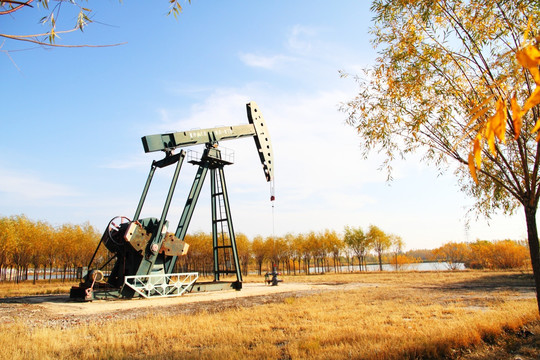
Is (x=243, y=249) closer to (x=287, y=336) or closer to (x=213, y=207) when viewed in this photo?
(x=213, y=207)

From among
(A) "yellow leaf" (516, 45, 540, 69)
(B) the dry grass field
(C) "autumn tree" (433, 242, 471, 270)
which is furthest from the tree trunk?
(C) "autumn tree" (433, 242, 471, 270)

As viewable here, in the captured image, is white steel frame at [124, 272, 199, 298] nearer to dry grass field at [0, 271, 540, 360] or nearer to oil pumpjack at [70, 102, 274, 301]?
oil pumpjack at [70, 102, 274, 301]

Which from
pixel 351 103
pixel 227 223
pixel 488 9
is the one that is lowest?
pixel 227 223

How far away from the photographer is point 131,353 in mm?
5180

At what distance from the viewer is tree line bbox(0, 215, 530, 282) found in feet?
110

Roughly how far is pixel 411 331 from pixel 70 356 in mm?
5352

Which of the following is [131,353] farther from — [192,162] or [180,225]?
[192,162]

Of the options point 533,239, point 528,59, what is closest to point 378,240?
point 533,239

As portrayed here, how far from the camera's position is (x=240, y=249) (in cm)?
4525

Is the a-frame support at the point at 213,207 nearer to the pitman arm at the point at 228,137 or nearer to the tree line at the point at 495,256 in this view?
the pitman arm at the point at 228,137

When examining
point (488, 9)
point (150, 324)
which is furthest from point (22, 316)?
point (488, 9)

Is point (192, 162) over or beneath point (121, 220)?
over

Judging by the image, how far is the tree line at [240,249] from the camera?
33469 mm

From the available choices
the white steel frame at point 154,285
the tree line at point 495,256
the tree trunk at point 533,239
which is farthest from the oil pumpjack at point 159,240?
the tree line at point 495,256
